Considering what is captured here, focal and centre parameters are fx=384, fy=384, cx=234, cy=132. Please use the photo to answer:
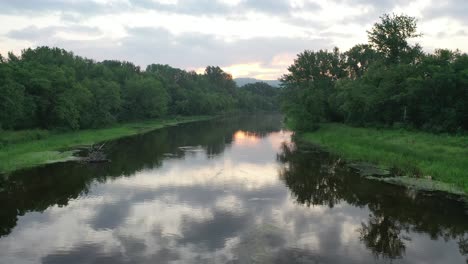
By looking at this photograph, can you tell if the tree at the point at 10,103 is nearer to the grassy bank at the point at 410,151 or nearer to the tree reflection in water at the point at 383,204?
the tree reflection in water at the point at 383,204

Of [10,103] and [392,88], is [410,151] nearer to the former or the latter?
[392,88]

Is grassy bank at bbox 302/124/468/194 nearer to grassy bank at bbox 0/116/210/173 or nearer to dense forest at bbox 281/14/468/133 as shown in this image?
dense forest at bbox 281/14/468/133

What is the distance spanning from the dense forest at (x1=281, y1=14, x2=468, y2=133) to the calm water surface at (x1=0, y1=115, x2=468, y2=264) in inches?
803

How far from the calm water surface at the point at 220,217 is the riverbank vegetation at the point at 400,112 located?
22.5 ft

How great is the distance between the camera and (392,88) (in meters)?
61.4

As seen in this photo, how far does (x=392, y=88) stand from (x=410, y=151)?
73.4 feet

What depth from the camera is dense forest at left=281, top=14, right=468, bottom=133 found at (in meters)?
51.1

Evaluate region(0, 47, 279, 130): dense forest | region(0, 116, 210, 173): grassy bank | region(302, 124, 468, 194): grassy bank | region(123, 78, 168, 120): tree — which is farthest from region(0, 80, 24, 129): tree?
region(123, 78, 168, 120): tree

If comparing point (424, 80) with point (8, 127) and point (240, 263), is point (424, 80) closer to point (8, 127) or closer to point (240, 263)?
point (240, 263)

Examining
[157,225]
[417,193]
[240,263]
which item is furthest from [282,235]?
[417,193]

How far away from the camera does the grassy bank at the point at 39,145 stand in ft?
139

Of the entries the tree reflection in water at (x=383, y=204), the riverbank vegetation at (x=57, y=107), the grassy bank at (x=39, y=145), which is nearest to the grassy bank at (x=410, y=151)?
the tree reflection in water at (x=383, y=204)

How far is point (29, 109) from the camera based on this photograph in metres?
60.5

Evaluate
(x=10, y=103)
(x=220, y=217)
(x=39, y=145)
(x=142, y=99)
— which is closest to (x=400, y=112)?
(x=220, y=217)
